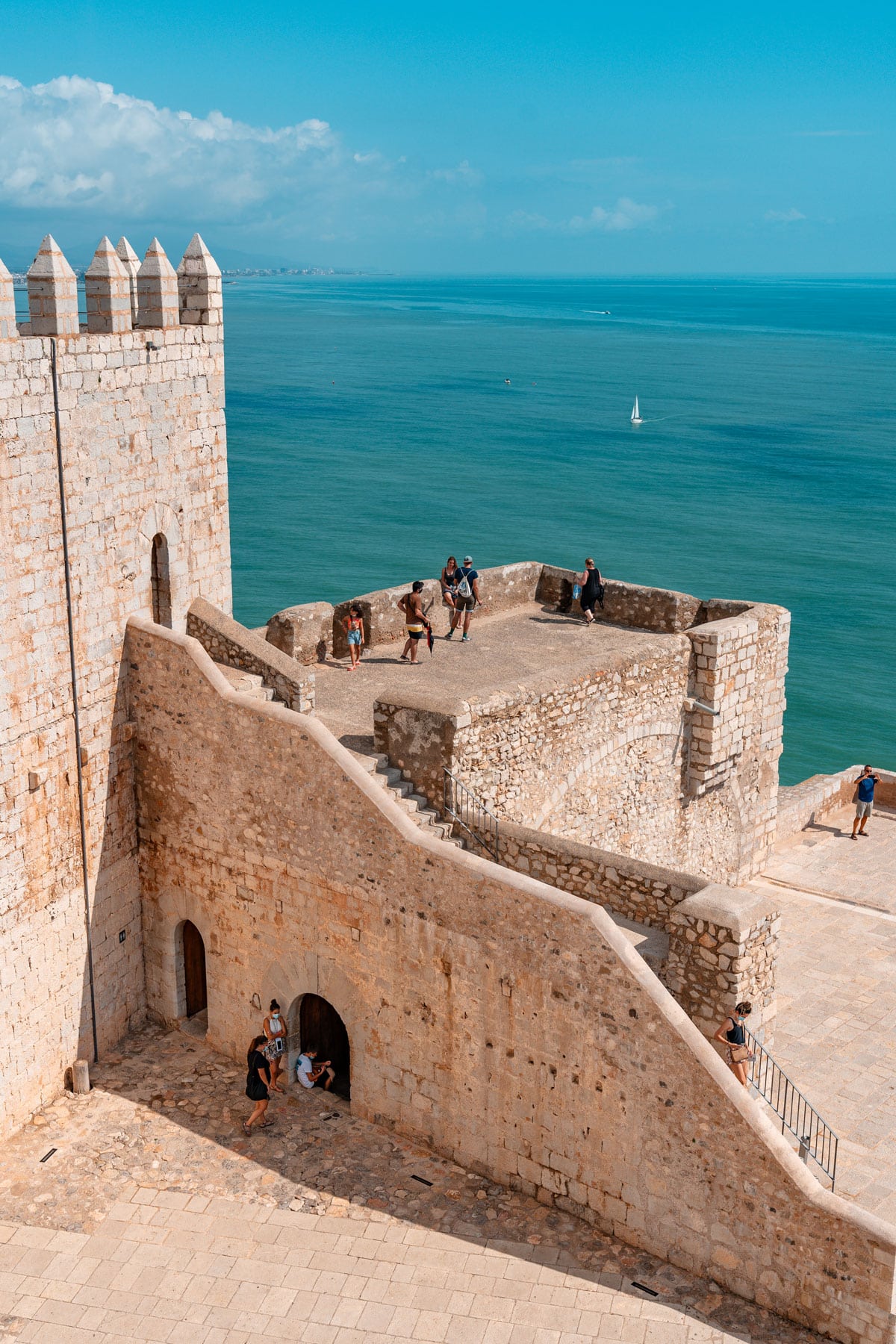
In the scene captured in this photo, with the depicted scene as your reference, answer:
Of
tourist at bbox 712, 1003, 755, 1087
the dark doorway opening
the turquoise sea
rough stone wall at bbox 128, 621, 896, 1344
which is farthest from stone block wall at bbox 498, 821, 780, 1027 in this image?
the turquoise sea

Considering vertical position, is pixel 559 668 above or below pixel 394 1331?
above

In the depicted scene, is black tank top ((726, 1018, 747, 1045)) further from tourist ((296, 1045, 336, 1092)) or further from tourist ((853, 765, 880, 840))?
tourist ((853, 765, 880, 840))

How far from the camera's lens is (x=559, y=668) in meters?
16.2

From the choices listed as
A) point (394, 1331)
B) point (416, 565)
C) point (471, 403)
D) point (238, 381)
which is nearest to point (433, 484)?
point (416, 565)

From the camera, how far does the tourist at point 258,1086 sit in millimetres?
14008

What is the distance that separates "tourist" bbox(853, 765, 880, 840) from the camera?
881 inches

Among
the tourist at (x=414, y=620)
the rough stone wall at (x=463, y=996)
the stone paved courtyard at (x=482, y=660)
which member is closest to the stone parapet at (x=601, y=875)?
the rough stone wall at (x=463, y=996)

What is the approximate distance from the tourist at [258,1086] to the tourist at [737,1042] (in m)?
4.84

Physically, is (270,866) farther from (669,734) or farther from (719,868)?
(719,868)

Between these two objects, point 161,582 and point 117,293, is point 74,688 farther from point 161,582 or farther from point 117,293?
point 117,293

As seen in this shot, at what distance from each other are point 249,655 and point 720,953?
6.29 meters

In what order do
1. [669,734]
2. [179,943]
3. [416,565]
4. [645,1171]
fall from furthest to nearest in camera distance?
[416,565] < [669,734] < [179,943] < [645,1171]

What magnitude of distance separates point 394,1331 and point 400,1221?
1391 mm

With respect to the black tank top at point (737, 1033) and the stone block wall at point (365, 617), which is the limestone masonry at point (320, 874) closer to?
the black tank top at point (737, 1033)
